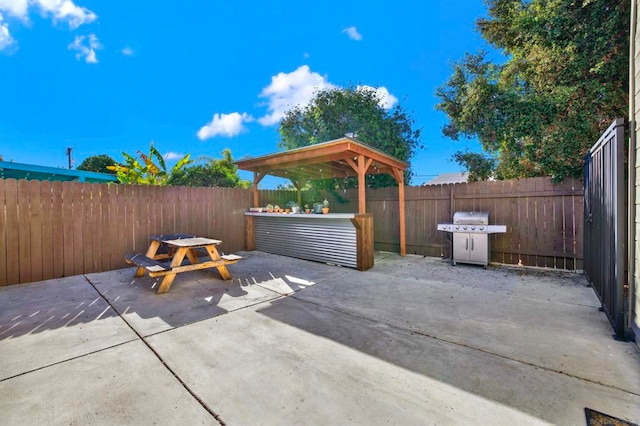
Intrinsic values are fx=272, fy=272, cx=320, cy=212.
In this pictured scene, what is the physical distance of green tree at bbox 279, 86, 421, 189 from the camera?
10477 millimetres

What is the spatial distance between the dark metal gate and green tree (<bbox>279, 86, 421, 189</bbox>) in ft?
23.4

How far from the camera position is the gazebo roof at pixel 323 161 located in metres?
5.31

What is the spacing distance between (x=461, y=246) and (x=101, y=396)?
5.90 metres

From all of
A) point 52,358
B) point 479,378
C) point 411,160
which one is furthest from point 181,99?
point 479,378

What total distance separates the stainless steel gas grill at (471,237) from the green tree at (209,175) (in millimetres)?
9973

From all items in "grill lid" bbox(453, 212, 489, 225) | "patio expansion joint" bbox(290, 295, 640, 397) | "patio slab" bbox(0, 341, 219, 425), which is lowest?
"patio expansion joint" bbox(290, 295, 640, 397)

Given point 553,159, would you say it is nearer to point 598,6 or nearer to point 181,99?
point 598,6

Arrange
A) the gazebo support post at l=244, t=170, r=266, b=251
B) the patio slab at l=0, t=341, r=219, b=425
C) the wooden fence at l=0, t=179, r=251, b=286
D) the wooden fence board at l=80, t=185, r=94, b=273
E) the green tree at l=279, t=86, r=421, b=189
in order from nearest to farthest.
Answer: the patio slab at l=0, t=341, r=219, b=425, the wooden fence at l=0, t=179, r=251, b=286, the wooden fence board at l=80, t=185, r=94, b=273, the gazebo support post at l=244, t=170, r=266, b=251, the green tree at l=279, t=86, r=421, b=189

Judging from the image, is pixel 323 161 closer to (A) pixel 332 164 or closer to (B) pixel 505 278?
(A) pixel 332 164

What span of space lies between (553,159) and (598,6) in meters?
2.64

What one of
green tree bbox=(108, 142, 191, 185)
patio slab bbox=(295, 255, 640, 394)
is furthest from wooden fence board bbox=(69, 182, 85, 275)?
green tree bbox=(108, 142, 191, 185)

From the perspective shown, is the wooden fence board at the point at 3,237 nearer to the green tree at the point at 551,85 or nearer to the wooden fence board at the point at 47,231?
the wooden fence board at the point at 47,231

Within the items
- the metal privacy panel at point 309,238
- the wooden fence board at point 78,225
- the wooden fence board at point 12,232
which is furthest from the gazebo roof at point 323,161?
the wooden fence board at point 12,232

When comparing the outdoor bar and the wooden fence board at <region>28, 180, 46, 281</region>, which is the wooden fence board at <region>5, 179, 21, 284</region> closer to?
the wooden fence board at <region>28, 180, 46, 281</region>
